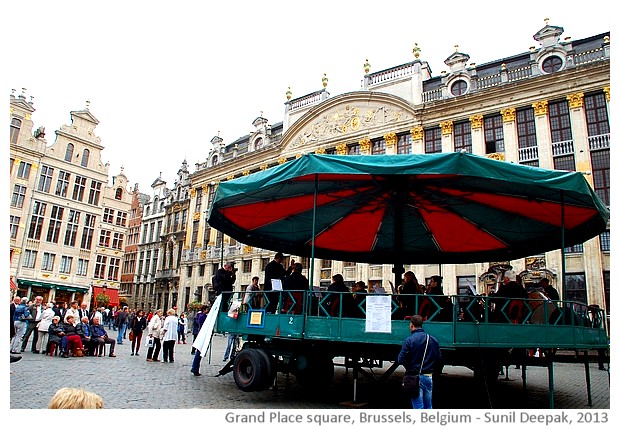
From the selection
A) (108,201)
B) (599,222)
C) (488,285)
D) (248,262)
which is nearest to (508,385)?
(599,222)

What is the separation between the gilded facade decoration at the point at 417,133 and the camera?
102 feet

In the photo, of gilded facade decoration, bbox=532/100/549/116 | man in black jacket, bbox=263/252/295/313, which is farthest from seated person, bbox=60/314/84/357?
gilded facade decoration, bbox=532/100/549/116

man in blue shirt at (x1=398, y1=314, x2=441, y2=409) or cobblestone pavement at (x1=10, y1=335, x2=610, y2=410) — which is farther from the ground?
man in blue shirt at (x1=398, y1=314, x2=441, y2=409)

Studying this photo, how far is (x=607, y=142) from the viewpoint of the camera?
2464cm

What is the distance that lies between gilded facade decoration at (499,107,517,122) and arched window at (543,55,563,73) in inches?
115

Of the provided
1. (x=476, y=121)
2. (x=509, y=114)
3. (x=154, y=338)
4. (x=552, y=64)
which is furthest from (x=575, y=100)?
(x=154, y=338)

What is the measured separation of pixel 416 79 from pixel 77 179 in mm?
33834

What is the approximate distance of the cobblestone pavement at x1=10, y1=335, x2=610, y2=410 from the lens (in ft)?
27.0

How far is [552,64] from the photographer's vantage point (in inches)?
1070

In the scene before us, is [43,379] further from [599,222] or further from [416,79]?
[416,79]

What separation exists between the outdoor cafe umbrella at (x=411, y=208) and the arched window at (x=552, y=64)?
17769 millimetres

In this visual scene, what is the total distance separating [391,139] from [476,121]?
5.95 meters

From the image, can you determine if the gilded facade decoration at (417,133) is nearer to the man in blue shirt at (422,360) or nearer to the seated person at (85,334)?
the seated person at (85,334)

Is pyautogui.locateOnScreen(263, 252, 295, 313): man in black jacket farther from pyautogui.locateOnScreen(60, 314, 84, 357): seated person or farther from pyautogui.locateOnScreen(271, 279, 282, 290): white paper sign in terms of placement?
pyautogui.locateOnScreen(60, 314, 84, 357): seated person
